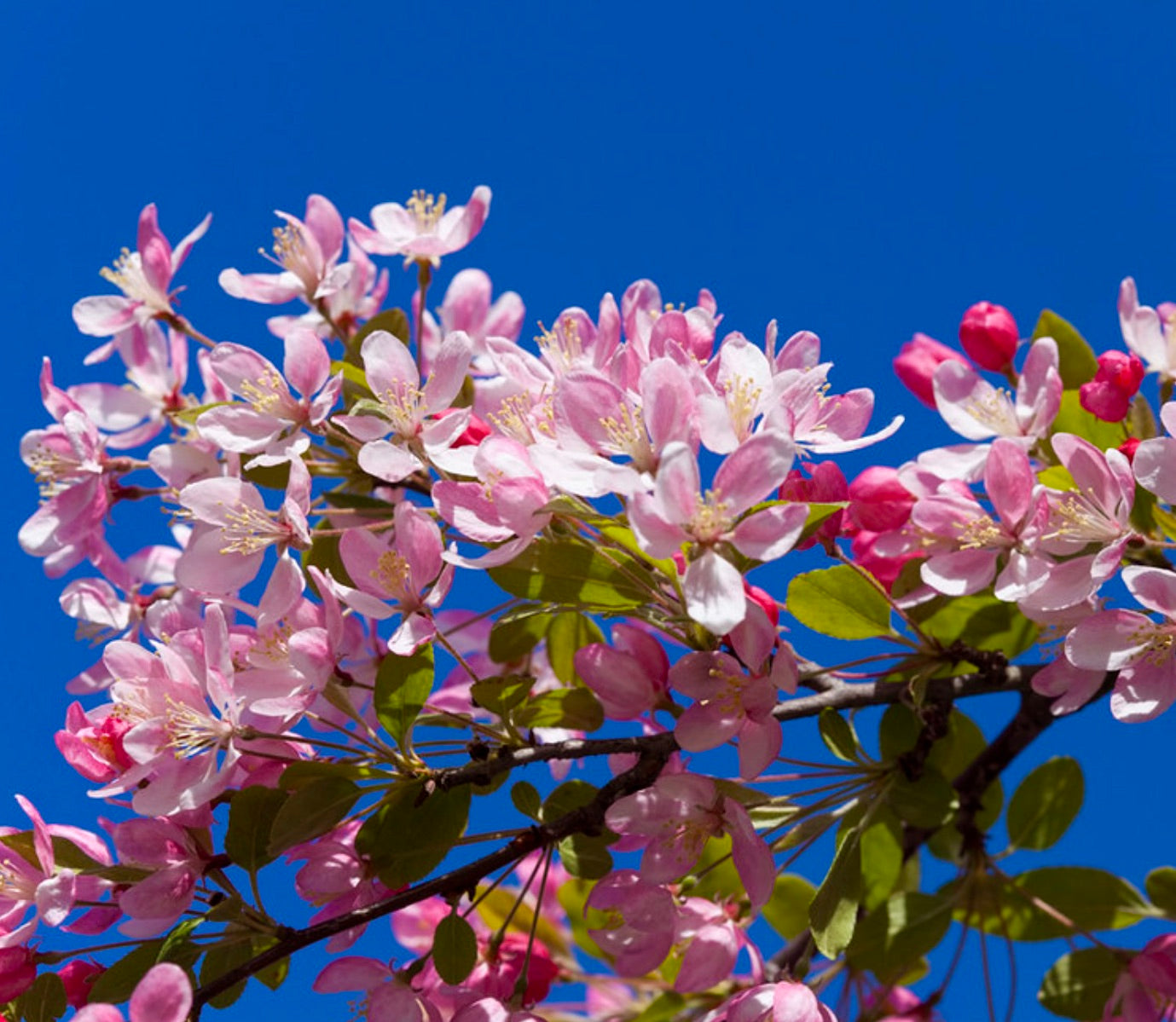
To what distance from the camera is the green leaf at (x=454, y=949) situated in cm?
129

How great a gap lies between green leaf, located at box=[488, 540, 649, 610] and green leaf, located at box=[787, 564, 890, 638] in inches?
7.5

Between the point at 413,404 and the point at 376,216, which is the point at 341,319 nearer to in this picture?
the point at 376,216

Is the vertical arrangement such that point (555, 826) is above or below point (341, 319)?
below

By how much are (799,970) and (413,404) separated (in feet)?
2.28

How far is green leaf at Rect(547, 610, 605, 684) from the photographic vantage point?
1621mm

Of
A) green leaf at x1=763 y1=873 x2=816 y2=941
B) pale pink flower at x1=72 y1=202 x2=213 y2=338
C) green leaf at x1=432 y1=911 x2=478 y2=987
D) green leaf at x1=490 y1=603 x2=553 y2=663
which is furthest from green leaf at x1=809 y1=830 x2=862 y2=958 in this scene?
pale pink flower at x1=72 y1=202 x2=213 y2=338

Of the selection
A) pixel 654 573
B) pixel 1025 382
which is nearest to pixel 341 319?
pixel 654 573

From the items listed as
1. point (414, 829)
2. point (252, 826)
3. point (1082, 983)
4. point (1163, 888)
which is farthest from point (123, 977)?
point (1163, 888)

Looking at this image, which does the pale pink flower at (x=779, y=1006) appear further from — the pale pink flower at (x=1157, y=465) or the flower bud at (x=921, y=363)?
the flower bud at (x=921, y=363)

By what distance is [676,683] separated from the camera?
124cm

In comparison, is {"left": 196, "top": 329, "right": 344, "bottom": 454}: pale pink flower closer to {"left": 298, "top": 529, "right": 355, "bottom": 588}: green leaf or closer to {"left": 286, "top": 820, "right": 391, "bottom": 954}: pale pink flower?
{"left": 298, "top": 529, "right": 355, "bottom": 588}: green leaf

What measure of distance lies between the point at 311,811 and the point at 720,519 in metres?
0.46

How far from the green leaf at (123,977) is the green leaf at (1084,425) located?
44.0 inches

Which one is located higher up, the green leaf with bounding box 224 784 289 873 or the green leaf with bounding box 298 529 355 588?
the green leaf with bounding box 298 529 355 588
